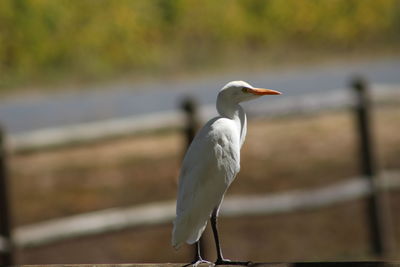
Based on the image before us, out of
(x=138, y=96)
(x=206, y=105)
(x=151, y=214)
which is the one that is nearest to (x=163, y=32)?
(x=138, y=96)

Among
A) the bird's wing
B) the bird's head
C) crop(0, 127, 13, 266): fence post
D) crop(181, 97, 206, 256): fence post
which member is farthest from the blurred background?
the bird's head

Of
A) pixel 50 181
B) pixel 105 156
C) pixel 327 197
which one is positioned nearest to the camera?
pixel 327 197

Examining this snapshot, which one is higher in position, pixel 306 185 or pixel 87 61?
pixel 87 61

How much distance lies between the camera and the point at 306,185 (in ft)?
27.1

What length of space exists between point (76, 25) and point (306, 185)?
118 inches

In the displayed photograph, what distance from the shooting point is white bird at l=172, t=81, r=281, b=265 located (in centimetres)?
118

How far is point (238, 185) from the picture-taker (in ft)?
27.1

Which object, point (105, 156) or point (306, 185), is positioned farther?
point (105, 156)

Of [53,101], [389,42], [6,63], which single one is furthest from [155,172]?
[389,42]

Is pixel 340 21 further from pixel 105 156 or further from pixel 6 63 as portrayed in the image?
pixel 6 63

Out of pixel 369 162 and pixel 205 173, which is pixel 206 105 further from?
pixel 205 173

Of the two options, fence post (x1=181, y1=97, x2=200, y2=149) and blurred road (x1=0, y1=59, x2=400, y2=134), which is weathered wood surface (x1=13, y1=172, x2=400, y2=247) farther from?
blurred road (x1=0, y1=59, x2=400, y2=134)

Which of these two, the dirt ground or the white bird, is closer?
the white bird

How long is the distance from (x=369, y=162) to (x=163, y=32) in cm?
389
